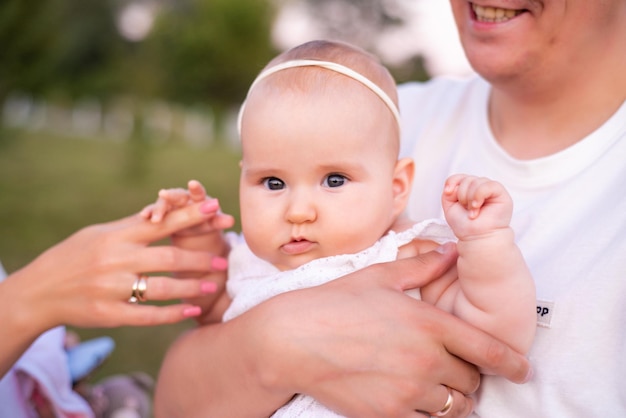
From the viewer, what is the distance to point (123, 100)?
36094mm

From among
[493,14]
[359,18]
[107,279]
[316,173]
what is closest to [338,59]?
[316,173]

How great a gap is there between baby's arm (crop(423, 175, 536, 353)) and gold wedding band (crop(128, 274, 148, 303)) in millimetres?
1001

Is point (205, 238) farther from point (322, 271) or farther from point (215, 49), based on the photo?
point (215, 49)

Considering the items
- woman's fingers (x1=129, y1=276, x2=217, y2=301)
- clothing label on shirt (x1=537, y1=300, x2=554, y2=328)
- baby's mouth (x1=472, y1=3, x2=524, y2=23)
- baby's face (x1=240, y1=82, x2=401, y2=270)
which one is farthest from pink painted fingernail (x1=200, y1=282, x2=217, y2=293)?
baby's mouth (x1=472, y1=3, x2=524, y2=23)

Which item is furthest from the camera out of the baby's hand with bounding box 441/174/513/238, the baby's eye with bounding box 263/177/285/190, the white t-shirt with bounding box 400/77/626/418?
the baby's eye with bounding box 263/177/285/190

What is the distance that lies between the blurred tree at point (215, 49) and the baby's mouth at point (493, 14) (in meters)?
37.8

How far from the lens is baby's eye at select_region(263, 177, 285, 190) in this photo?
207cm

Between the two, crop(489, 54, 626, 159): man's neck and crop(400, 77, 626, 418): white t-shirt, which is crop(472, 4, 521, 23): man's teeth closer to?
crop(489, 54, 626, 159): man's neck

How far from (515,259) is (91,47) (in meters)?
Answer: 40.9

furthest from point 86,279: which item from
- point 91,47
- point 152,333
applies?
point 91,47

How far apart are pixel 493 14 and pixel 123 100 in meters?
35.8

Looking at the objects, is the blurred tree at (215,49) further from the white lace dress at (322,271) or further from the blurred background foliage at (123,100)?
the white lace dress at (322,271)

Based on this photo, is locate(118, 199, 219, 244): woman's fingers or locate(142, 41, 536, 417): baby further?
locate(118, 199, 219, 244): woman's fingers

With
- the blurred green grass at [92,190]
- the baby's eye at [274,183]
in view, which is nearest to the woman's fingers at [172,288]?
the baby's eye at [274,183]
